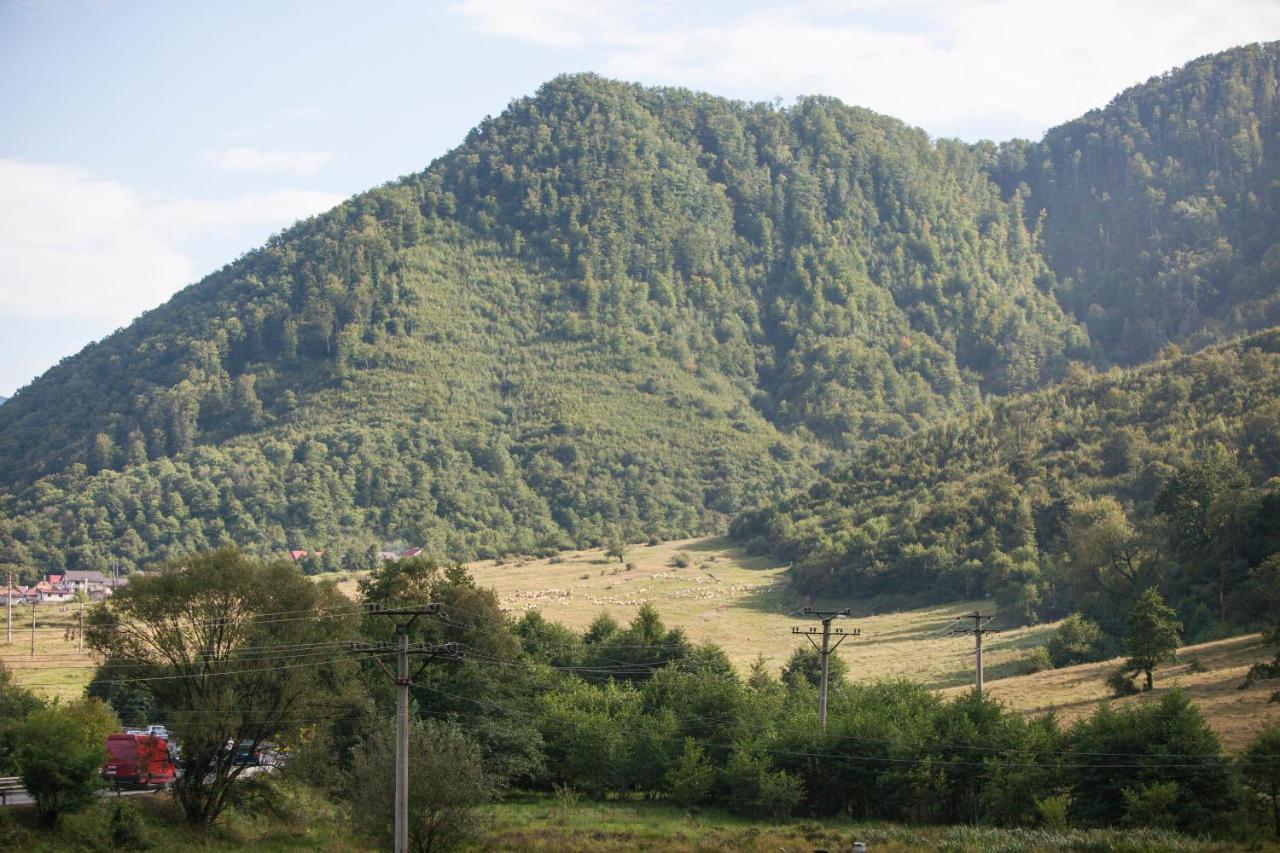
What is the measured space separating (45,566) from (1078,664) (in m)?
137

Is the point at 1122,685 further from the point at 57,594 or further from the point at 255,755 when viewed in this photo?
the point at 57,594

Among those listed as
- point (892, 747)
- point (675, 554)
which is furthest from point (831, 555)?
point (892, 747)

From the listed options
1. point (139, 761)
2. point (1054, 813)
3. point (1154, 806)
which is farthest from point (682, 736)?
point (139, 761)

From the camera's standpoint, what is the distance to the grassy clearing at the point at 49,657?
82.9 meters

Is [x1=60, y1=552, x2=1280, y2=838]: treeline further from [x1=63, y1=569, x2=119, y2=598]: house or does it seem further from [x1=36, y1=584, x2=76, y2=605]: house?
[x1=63, y1=569, x2=119, y2=598]: house

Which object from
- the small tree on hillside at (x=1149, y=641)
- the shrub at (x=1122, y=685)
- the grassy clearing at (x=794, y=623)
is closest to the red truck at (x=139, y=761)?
the grassy clearing at (x=794, y=623)

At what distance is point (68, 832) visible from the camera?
48.5 m

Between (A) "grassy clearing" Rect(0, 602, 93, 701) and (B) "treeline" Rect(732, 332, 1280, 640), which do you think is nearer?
(A) "grassy clearing" Rect(0, 602, 93, 701)

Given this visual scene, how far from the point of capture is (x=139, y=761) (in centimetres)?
5647

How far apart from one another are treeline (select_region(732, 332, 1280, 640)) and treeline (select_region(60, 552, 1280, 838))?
86.4ft

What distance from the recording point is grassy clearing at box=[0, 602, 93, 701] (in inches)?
3265

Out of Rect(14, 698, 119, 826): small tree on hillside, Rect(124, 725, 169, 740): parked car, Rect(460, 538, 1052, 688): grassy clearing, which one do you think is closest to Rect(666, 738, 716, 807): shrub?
Rect(124, 725, 169, 740): parked car

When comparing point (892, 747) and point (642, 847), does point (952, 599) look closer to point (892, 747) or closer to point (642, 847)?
point (892, 747)

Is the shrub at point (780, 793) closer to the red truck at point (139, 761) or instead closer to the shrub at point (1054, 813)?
the shrub at point (1054, 813)
